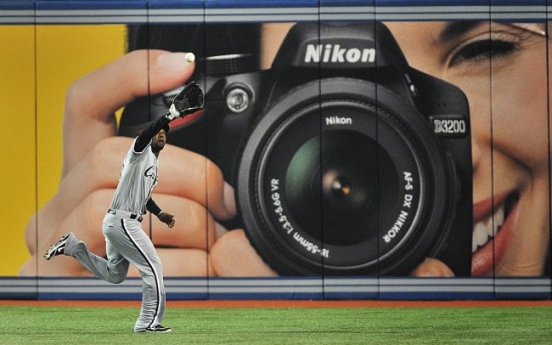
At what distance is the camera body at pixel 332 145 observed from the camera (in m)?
14.3

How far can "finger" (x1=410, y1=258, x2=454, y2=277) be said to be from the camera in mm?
14227

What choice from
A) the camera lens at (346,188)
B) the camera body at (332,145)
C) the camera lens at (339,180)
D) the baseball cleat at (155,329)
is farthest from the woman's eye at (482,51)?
the baseball cleat at (155,329)

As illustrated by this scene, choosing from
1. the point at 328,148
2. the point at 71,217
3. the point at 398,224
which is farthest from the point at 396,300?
the point at 71,217

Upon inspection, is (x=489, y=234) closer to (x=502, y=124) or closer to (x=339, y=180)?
(x=502, y=124)

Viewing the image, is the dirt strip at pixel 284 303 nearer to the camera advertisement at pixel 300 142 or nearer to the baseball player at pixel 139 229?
the camera advertisement at pixel 300 142

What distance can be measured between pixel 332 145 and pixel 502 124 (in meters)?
2.10

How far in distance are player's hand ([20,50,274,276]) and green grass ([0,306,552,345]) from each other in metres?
1.10

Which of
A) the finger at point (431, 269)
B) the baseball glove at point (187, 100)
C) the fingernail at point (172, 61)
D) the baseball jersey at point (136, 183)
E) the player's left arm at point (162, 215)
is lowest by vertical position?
the finger at point (431, 269)

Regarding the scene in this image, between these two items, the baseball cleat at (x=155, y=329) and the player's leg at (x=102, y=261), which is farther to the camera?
the player's leg at (x=102, y=261)

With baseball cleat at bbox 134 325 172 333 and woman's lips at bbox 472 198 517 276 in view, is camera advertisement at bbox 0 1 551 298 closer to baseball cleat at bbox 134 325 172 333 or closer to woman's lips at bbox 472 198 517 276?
woman's lips at bbox 472 198 517 276

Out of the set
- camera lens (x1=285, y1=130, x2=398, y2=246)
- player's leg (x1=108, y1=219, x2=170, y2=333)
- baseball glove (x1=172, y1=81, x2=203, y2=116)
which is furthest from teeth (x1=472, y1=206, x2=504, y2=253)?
baseball glove (x1=172, y1=81, x2=203, y2=116)

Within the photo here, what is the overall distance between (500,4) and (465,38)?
1.96 ft

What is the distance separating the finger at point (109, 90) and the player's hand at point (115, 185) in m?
0.01

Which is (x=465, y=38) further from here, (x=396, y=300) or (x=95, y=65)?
(x=95, y=65)
